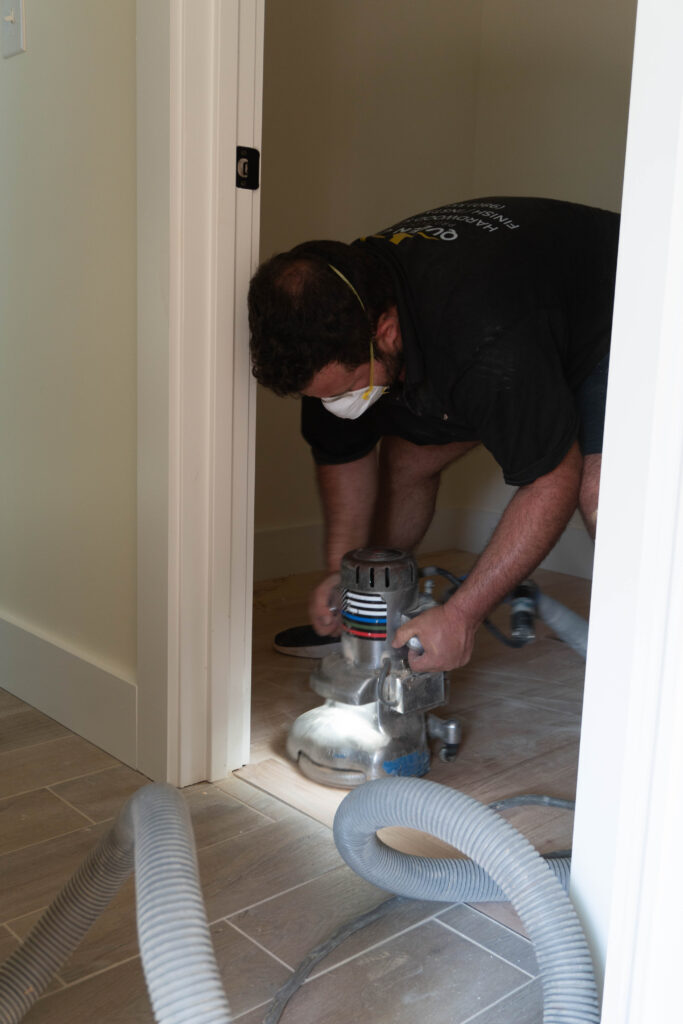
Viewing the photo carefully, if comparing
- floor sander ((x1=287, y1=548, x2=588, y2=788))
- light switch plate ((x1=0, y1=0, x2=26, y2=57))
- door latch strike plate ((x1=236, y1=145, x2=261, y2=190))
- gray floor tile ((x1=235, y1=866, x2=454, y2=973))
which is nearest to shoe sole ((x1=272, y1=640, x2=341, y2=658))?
floor sander ((x1=287, y1=548, x2=588, y2=788))

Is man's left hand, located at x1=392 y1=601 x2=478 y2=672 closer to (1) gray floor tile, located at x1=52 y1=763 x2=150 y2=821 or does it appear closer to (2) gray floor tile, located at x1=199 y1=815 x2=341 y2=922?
(2) gray floor tile, located at x1=199 y1=815 x2=341 y2=922

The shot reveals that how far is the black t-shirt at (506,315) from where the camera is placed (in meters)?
1.46

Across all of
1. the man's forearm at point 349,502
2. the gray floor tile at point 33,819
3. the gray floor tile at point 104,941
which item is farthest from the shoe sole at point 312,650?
the gray floor tile at point 104,941

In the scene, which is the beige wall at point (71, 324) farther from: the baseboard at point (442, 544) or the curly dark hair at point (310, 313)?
the baseboard at point (442, 544)

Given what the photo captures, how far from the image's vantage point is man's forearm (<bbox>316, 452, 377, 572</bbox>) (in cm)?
198

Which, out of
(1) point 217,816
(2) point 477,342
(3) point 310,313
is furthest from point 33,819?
(2) point 477,342

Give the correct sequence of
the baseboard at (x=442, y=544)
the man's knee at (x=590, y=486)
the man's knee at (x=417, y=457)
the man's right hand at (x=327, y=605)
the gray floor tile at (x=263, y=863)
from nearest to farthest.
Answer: the gray floor tile at (x=263, y=863) < the man's knee at (x=590, y=486) < the man's right hand at (x=327, y=605) < the man's knee at (x=417, y=457) < the baseboard at (x=442, y=544)

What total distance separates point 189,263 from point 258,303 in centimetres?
13

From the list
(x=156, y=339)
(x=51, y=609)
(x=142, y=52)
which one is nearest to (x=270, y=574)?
(x=51, y=609)

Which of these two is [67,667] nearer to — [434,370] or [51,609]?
[51,609]

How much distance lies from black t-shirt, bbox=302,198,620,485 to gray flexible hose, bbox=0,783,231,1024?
0.83 m

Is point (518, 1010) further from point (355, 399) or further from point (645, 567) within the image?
point (355, 399)

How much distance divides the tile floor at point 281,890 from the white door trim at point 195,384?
176 mm

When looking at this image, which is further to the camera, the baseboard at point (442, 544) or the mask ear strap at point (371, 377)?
the baseboard at point (442, 544)
